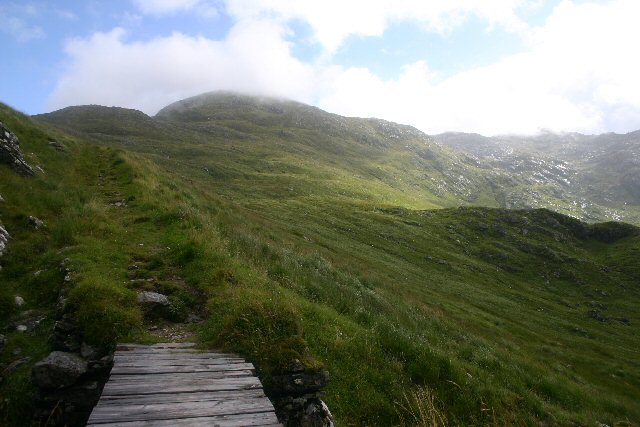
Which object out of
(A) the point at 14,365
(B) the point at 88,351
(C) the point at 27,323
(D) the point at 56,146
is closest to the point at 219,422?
(B) the point at 88,351

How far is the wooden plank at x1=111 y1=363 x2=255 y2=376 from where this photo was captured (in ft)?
23.5

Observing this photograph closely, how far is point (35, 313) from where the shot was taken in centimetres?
1109

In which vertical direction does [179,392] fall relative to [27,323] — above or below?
above

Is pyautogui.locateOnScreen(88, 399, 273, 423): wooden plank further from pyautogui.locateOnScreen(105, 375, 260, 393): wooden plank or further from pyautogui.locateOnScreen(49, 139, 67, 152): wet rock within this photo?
pyautogui.locateOnScreen(49, 139, 67, 152): wet rock

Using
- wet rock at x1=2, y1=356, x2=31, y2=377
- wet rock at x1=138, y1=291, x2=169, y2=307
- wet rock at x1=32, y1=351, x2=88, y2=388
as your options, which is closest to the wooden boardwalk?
wet rock at x1=32, y1=351, x2=88, y2=388

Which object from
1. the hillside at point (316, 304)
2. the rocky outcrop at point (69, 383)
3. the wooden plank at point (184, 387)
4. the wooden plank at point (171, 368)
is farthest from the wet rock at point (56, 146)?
the wooden plank at point (184, 387)

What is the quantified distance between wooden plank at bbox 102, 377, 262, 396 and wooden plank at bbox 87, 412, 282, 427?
0.89 meters

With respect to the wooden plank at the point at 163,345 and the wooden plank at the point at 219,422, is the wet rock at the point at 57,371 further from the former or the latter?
the wooden plank at the point at 219,422

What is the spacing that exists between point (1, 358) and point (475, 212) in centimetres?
10450

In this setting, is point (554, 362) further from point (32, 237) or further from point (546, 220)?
point (546, 220)

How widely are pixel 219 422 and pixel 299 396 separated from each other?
A: 108 inches

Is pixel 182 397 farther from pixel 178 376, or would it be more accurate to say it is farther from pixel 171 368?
pixel 171 368

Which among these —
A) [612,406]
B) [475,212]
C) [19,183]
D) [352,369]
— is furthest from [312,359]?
[475,212]

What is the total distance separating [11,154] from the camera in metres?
21.4
